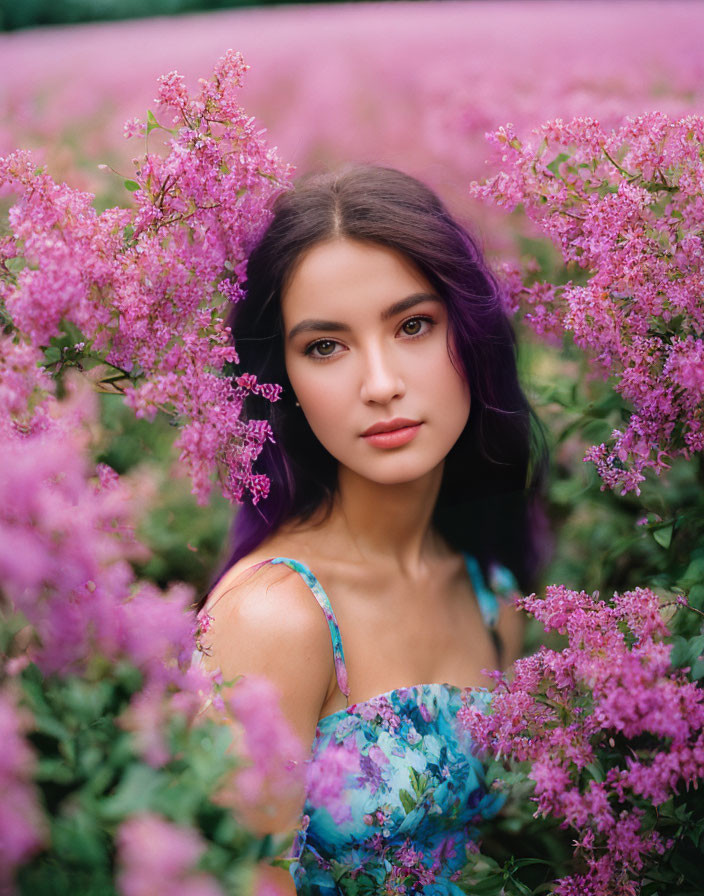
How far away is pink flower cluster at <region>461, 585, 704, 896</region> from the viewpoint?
36.6 inches

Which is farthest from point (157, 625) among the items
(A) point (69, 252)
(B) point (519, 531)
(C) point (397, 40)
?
(C) point (397, 40)

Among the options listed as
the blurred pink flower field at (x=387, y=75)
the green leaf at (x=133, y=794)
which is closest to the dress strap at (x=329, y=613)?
the green leaf at (x=133, y=794)

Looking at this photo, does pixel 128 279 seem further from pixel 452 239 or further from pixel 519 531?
pixel 519 531

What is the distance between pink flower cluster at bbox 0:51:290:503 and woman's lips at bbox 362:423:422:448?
7.4 inches

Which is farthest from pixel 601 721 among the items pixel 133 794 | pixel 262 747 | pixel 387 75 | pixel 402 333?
pixel 387 75

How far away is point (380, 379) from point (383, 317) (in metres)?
0.11

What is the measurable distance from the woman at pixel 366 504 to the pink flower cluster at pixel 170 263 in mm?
146

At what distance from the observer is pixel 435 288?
142 centimetres

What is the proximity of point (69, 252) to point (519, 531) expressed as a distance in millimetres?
1271

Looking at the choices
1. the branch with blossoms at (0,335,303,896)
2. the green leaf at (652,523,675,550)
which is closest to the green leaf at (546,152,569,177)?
the green leaf at (652,523,675,550)

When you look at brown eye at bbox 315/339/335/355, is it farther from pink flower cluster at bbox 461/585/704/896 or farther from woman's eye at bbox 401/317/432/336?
pink flower cluster at bbox 461/585/704/896

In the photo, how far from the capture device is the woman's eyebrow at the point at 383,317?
1345mm

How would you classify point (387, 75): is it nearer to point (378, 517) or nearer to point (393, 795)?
point (378, 517)

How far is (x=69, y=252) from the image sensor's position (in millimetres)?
1057
